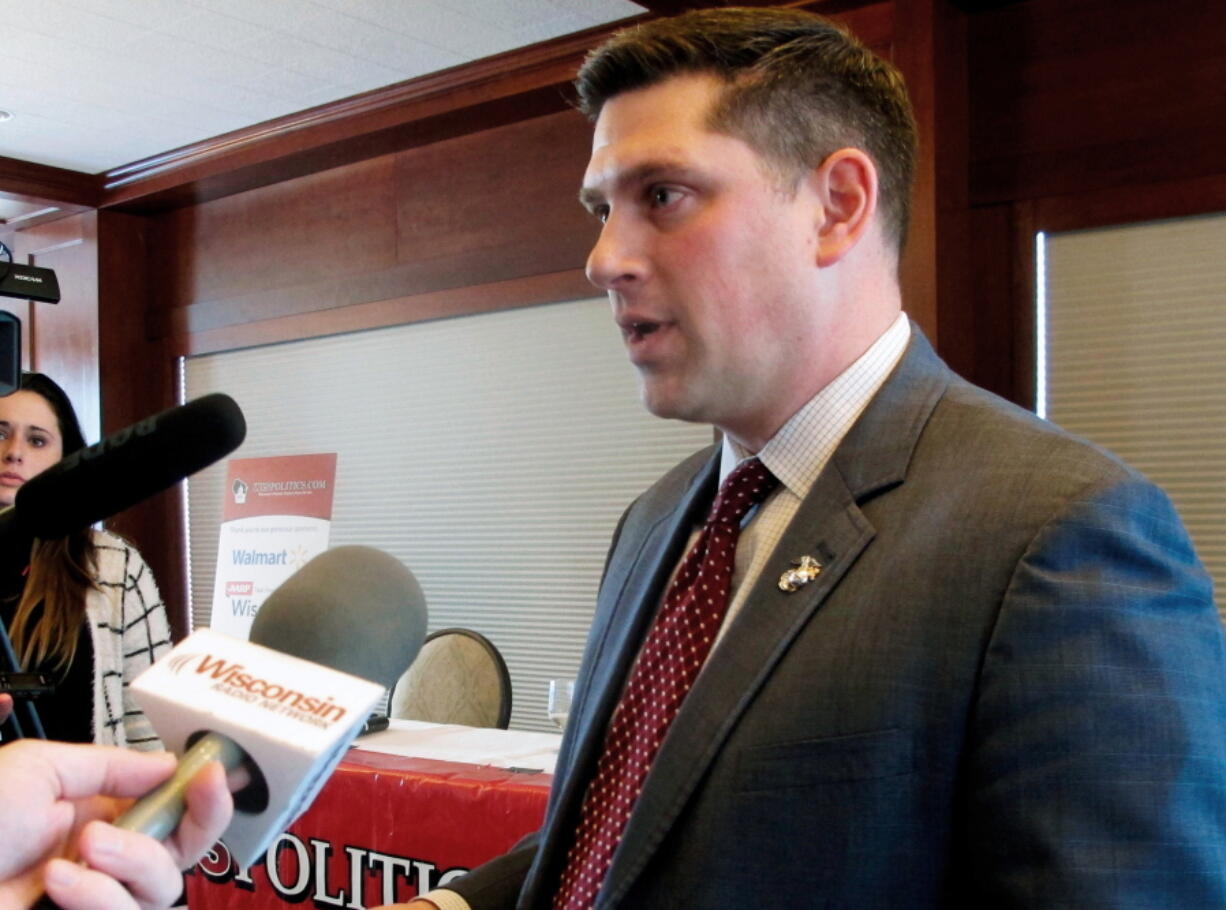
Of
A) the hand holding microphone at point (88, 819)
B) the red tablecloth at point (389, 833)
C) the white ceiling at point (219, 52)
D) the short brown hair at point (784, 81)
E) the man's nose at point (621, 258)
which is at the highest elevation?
the white ceiling at point (219, 52)

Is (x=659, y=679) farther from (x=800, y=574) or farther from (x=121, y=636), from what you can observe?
(x=121, y=636)

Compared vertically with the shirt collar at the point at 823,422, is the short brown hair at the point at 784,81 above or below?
above

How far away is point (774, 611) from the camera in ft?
3.38

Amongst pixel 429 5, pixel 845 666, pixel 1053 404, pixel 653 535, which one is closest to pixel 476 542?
pixel 429 5

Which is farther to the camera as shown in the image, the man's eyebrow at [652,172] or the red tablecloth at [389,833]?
the red tablecloth at [389,833]

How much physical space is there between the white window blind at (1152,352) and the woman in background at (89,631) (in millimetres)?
2411

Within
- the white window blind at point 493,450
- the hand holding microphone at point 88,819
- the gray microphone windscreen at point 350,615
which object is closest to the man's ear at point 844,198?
the gray microphone windscreen at point 350,615

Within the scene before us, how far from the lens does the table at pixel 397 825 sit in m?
2.29

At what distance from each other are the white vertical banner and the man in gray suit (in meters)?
3.26

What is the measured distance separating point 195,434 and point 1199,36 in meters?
3.11

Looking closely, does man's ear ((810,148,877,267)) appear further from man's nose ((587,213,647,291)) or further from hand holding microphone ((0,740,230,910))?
hand holding microphone ((0,740,230,910))

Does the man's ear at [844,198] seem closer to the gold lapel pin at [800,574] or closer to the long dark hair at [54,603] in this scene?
the gold lapel pin at [800,574]

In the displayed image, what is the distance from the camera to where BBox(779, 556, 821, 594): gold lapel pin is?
1.03 meters

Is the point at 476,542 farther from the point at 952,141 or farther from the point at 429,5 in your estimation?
the point at 952,141
